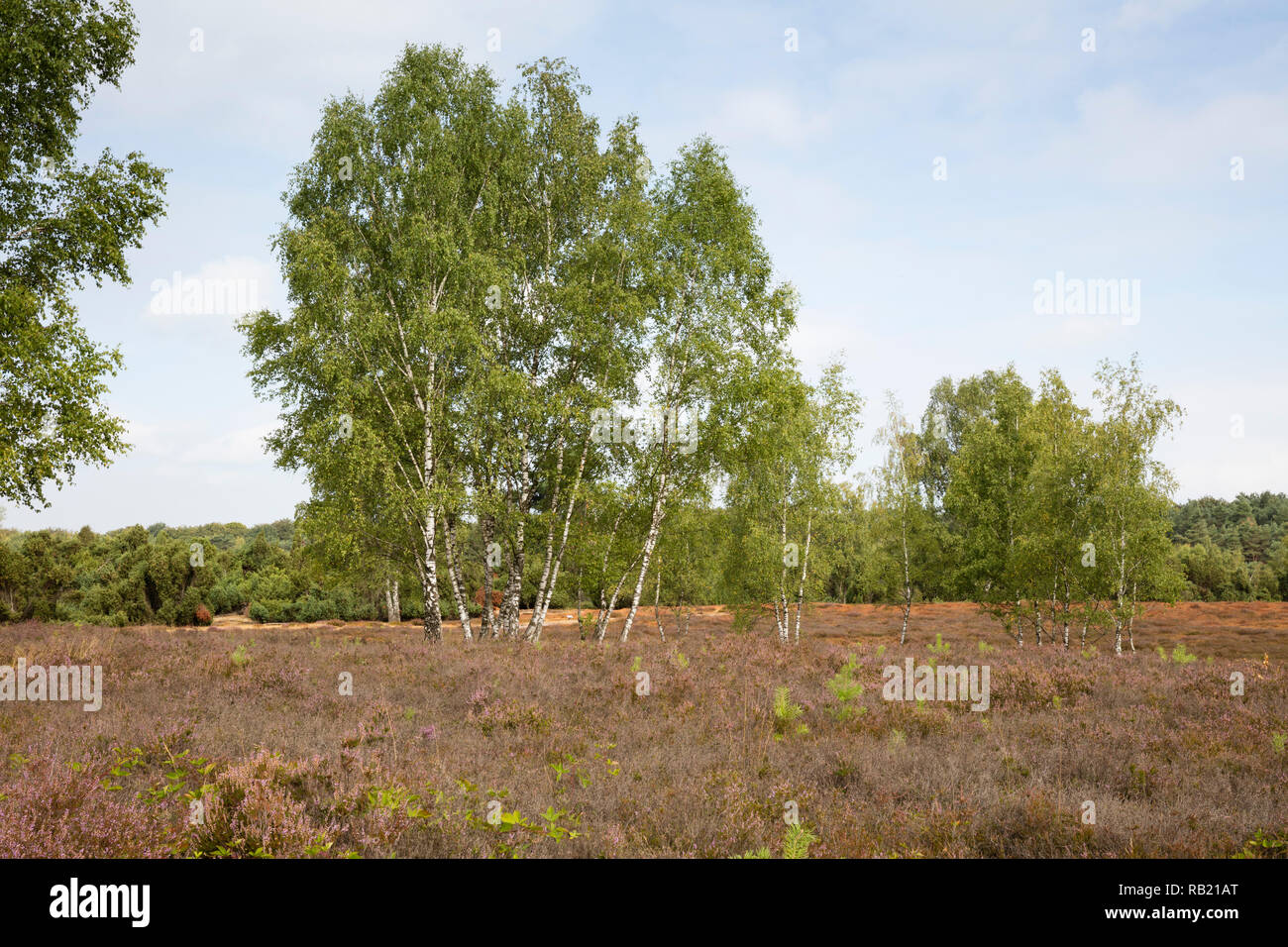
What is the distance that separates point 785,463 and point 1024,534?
9.71m

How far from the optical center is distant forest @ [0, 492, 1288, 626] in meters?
A: 29.9

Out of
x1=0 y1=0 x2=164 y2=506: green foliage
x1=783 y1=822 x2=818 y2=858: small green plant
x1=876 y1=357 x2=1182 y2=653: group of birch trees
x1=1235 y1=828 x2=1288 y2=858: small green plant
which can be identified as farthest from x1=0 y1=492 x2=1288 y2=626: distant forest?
x1=1235 y1=828 x2=1288 y2=858: small green plant

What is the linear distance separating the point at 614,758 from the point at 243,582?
41.5 m

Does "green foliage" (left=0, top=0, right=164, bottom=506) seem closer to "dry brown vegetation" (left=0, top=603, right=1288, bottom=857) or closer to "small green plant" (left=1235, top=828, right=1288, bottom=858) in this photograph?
"dry brown vegetation" (left=0, top=603, right=1288, bottom=857)

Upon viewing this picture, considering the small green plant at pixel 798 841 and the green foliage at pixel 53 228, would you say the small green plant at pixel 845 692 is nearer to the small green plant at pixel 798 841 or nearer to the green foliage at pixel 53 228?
the small green plant at pixel 798 841

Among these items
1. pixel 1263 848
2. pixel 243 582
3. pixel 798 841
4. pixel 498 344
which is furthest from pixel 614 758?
pixel 243 582

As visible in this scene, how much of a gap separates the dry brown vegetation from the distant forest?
10948 millimetres

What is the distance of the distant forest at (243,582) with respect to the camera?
29.9 metres

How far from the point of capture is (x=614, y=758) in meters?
8.30

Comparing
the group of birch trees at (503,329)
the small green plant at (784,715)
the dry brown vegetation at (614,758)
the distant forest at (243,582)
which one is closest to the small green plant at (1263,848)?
the dry brown vegetation at (614,758)

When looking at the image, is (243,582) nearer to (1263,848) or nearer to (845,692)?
(845,692)
